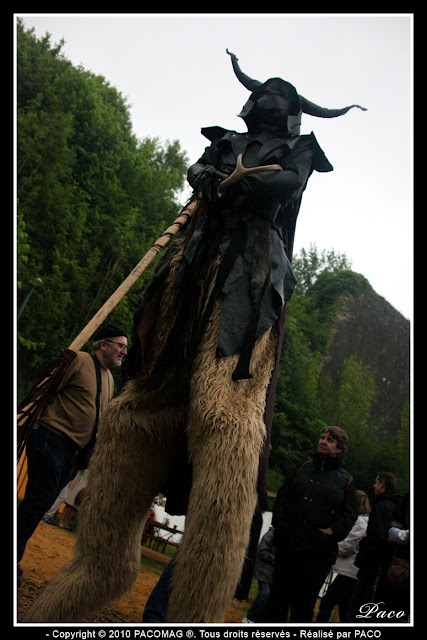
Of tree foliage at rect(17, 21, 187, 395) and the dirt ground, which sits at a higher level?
tree foliage at rect(17, 21, 187, 395)

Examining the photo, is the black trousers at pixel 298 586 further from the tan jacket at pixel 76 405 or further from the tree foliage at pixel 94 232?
the tree foliage at pixel 94 232

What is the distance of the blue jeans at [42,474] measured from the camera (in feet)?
11.2

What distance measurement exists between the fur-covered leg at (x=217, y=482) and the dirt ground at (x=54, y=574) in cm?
103

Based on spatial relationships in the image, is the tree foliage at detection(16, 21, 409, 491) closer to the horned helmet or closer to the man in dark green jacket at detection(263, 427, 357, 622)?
the man in dark green jacket at detection(263, 427, 357, 622)

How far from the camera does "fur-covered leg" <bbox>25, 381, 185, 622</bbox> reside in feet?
7.70

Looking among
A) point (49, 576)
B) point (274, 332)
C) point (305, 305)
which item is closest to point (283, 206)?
point (274, 332)

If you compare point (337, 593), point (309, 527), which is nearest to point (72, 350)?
point (309, 527)

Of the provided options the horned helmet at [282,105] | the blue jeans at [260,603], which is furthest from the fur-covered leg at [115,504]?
the blue jeans at [260,603]

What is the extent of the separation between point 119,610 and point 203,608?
2474 millimetres

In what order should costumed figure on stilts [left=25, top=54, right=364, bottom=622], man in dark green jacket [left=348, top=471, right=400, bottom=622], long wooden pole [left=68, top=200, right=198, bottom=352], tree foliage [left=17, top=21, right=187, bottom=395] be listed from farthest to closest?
tree foliage [left=17, top=21, right=187, bottom=395] < man in dark green jacket [left=348, top=471, right=400, bottom=622] < long wooden pole [left=68, top=200, right=198, bottom=352] < costumed figure on stilts [left=25, top=54, right=364, bottom=622]

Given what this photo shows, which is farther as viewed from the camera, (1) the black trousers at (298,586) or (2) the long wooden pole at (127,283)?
(1) the black trousers at (298,586)

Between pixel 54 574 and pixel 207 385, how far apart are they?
11.0 feet

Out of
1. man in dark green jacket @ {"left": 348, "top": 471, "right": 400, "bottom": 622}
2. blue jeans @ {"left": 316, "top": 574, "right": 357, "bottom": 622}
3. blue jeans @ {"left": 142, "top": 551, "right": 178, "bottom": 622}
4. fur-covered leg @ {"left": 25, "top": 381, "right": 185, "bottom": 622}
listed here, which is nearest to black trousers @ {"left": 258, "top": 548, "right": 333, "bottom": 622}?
man in dark green jacket @ {"left": 348, "top": 471, "right": 400, "bottom": 622}

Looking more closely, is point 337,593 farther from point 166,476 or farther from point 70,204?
point 70,204
